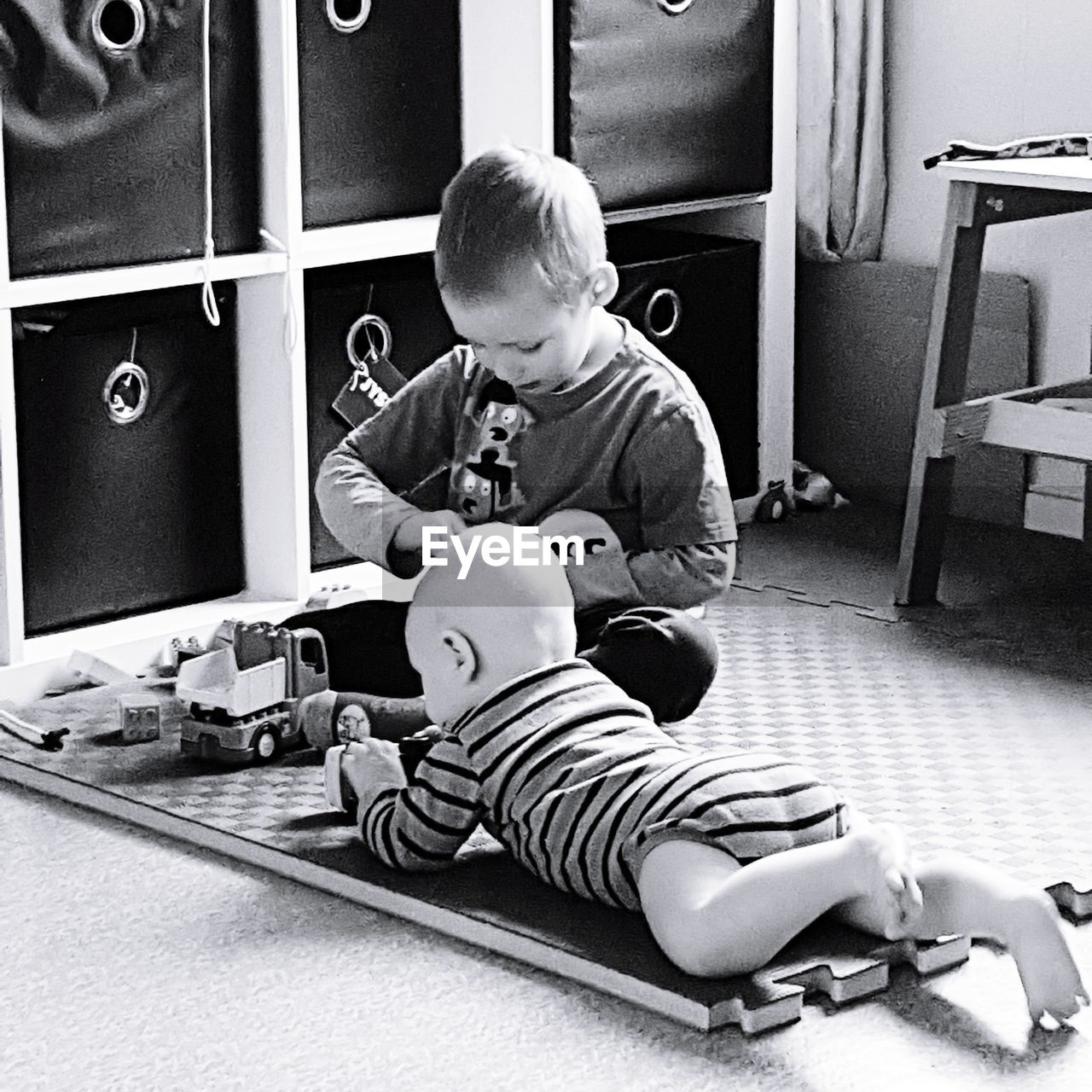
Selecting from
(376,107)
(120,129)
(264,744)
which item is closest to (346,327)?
(376,107)

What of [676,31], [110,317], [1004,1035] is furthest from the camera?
[676,31]

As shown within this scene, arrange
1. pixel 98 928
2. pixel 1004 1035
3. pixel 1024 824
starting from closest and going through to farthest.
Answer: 1. pixel 1004 1035
2. pixel 98 928
3. pixel 1024 824

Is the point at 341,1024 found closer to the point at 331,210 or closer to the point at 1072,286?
the point at 331,210

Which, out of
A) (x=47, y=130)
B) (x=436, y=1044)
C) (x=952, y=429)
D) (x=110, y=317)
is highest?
(x=47, y=130)

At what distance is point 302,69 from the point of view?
6.59 feet

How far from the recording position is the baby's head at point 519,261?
59.2 inches

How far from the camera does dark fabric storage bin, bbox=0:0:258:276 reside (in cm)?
180

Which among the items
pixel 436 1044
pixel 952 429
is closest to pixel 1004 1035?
pixel 436 1044

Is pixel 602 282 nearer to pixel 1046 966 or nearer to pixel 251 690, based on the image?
pixel 251 690

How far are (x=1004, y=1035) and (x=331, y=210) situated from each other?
1223 mm

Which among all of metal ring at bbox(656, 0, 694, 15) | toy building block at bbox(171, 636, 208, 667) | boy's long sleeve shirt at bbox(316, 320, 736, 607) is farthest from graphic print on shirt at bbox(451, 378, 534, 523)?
metal ring at bbox(656, 0, 694, 15)

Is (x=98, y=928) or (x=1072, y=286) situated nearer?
(x=98, y=928)

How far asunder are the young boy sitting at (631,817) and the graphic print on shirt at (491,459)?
0.22 m

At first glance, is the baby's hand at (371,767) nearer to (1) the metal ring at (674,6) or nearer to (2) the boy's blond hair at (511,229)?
(2) the boy's blond hair at (511,229)
